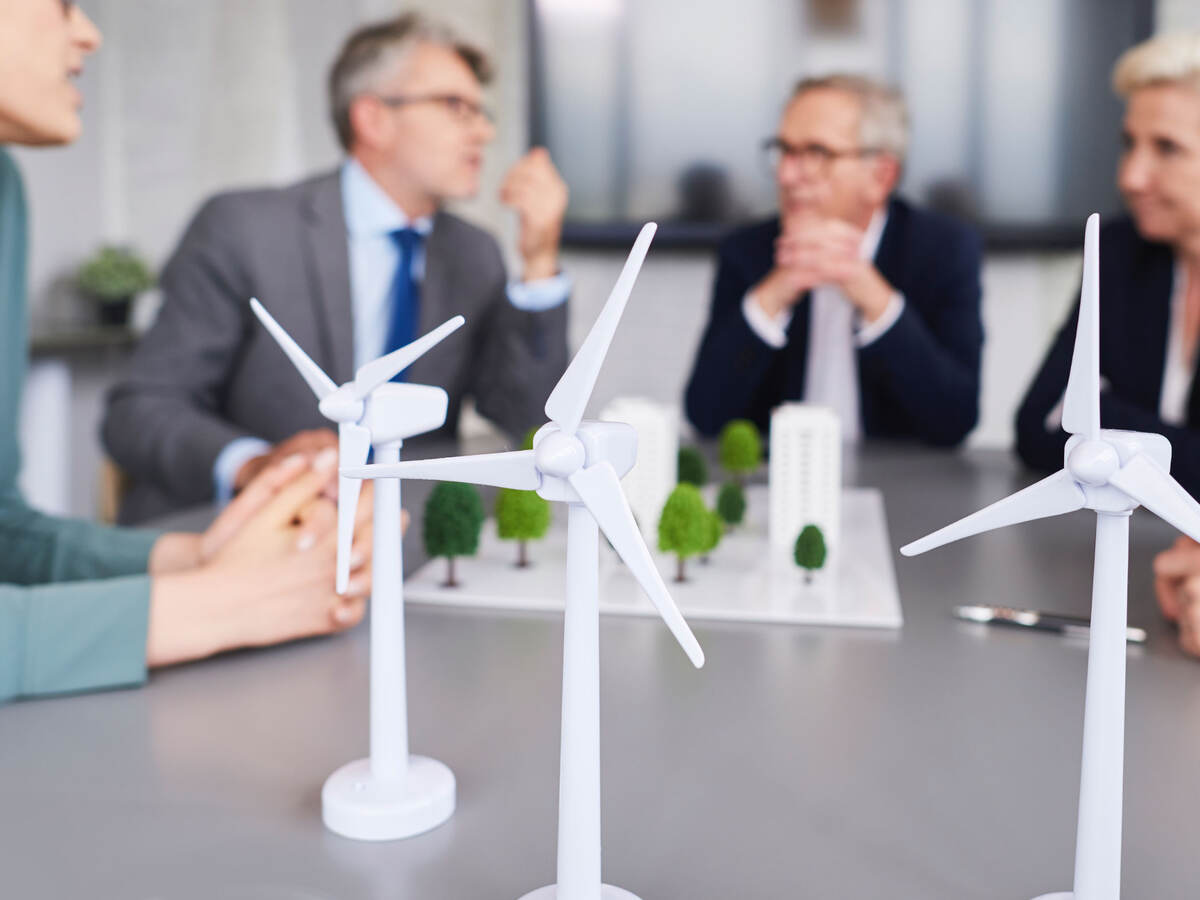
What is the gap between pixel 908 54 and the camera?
4348 millimetres

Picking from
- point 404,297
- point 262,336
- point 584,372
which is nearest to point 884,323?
point 404,297

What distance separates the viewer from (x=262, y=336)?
2.62 metres

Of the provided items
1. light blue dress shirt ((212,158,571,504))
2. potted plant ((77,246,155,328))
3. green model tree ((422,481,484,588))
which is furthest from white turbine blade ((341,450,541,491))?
potted plant ((77,246,155,328))

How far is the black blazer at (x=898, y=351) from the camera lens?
109 inches

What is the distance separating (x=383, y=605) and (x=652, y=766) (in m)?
0.27

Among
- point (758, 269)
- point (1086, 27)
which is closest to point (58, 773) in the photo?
point (758, 269)

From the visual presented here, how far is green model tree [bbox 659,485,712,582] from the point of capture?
1429mm

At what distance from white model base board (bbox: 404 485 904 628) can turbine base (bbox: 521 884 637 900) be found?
0.64 m

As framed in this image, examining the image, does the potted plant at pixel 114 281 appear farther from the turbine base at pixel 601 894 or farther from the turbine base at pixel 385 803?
the turbine base at pixel 601 894

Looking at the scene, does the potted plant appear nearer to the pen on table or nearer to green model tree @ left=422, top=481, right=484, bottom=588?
green model tree @ left=422, top=481, right=484, bottom=588

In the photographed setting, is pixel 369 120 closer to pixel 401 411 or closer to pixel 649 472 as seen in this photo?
pixel 649 472

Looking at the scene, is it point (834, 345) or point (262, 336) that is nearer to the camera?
point (262, 336)

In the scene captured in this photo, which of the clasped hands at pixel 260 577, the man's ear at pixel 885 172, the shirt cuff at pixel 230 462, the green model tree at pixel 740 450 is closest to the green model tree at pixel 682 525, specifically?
the clasped hands at pixel 260 577

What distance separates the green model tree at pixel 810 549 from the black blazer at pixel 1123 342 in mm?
1060
